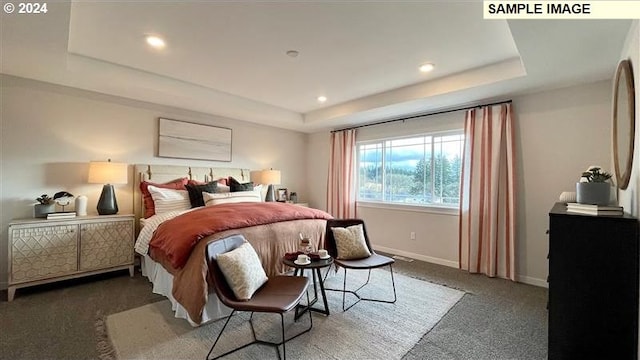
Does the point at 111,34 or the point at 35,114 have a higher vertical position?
the point at 111,34

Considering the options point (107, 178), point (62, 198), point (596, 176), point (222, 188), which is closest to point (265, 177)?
point (222, 188)

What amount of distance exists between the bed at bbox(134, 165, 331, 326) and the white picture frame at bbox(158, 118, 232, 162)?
1.44ft

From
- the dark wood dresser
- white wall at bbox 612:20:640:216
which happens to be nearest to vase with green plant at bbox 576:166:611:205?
white wall at bbox 612:20:640:216

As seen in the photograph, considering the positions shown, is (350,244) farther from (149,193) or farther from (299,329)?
(149,193)

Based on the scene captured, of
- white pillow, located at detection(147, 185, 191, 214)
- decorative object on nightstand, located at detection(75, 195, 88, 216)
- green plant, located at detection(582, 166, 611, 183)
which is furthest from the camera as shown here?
white pillow, located at detection(147, 185, 191, 214)

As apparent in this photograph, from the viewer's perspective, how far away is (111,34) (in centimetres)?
238

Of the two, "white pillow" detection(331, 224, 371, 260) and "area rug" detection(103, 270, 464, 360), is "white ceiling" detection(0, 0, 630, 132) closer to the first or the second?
"white pillow" detection(331, 224, 371, 260)

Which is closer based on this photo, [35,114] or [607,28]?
[607,28]

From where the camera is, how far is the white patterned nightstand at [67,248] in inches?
107

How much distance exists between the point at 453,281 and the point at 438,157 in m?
1.80

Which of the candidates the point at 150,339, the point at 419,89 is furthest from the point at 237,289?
the point at 419,89

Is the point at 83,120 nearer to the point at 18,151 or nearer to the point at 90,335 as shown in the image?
the point at 18,151

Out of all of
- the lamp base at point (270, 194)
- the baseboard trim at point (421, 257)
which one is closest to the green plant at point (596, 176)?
the baseboard trim at point (421, 257)

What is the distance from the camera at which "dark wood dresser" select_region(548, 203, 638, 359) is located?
152cm
